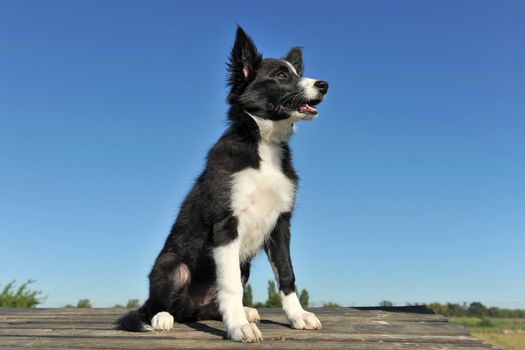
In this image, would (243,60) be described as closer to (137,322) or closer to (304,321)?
(304,321)

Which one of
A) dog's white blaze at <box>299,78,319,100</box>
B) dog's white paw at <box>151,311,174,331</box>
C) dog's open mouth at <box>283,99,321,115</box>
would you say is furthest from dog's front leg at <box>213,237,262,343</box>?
dog's white blaze at <box>299,78,319,100</box>

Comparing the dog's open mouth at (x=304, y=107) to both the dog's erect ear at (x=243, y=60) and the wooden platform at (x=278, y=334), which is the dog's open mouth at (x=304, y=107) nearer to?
the dog's erect ear at (x=243, y=60)

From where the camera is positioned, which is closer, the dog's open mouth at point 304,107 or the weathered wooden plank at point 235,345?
the weathered wooden plank at point 235,345

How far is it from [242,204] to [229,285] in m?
0.66

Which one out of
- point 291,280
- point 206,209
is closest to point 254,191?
point 206,209

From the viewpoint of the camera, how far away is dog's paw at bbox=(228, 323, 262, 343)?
12.0 feet

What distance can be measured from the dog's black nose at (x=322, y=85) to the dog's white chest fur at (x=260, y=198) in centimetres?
62

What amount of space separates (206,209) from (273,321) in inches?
54.8

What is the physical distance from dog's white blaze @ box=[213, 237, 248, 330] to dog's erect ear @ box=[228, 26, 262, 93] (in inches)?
61.4

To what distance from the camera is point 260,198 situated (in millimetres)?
4219

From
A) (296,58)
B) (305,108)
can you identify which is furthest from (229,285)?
(296,58)

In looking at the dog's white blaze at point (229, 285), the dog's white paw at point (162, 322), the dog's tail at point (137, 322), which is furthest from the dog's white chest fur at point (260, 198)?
the dog's tail at point (137, 322)

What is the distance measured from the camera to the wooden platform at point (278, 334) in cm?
371

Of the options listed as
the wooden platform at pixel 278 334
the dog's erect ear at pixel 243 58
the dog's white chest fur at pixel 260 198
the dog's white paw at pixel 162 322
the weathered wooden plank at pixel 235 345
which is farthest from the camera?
the dog's erect ear at pixel 243 58
